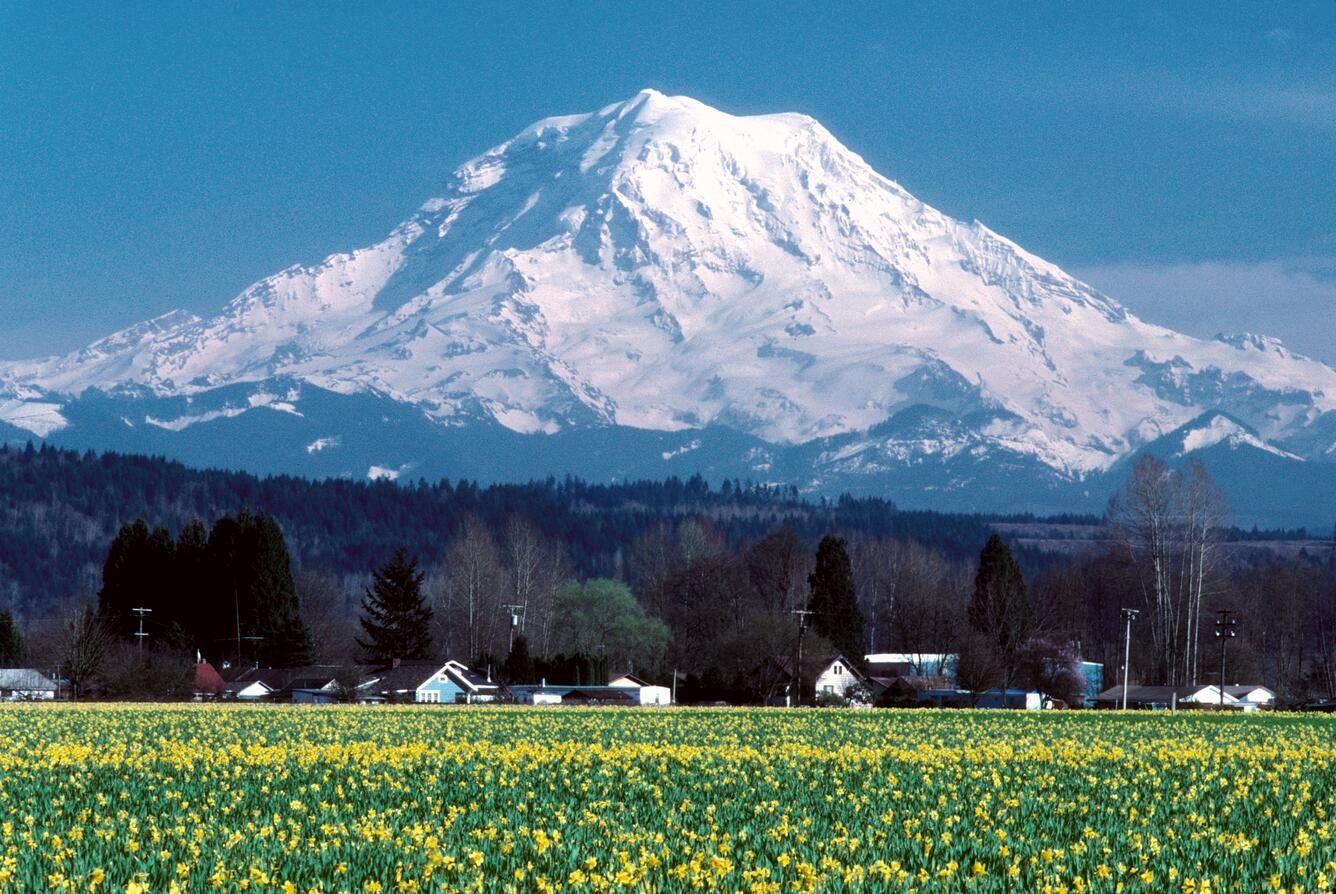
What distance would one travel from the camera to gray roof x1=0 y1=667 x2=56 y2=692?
331 ft

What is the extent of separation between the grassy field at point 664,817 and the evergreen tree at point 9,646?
86673 mm

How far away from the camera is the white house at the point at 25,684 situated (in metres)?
97.0

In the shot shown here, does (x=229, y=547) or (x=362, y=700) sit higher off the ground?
(x=229, y=547)

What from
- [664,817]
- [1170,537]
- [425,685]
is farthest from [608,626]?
[664,817]

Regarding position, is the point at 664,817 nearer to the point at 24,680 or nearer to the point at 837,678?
the point at 837,678

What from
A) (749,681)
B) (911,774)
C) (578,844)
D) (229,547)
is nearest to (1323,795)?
(911,774)

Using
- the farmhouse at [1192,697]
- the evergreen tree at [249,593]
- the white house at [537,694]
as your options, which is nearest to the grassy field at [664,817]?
the white house at [537,694]

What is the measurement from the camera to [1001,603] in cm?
11512

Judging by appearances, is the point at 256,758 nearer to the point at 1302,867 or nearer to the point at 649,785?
the point at 649,785

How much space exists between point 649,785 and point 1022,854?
7796 millimetres

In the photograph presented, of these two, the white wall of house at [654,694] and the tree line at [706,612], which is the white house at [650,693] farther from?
the tree line at [706,612]

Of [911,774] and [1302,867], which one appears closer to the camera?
[1302,867]

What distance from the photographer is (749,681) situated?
97125mm

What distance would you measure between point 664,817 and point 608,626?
9983cm
